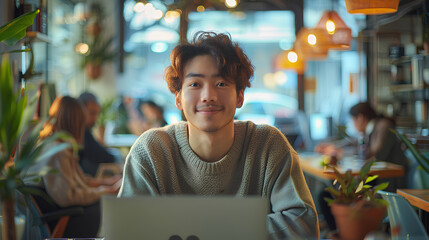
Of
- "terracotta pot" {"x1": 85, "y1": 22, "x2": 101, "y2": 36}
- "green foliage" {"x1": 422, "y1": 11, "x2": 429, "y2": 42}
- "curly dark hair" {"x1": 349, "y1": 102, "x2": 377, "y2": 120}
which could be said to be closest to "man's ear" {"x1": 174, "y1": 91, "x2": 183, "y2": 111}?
"green foliage" {"x1": 422, "y1": 11, "x2": 429, "y2": 42}

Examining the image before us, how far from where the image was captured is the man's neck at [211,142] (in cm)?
178

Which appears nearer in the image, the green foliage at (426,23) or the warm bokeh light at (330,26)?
the green foliage at (426,23)

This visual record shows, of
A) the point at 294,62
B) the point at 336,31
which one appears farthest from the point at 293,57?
the point at 336,31

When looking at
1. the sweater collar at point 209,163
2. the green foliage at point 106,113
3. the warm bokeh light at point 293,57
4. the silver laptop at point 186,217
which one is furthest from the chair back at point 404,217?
the green foliage at point 106,113

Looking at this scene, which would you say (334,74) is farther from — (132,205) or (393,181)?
(132,205)

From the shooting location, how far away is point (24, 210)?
4.76 ft

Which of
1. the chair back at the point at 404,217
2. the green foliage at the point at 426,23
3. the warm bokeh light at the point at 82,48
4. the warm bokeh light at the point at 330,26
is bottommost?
the chair back at the point at 404,217

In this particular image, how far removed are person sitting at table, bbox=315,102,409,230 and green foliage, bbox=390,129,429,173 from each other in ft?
5.36

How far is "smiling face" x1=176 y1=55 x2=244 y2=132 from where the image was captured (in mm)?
1721

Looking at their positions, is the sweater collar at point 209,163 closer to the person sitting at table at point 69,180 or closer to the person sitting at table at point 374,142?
the person sitting at table at point 69,180

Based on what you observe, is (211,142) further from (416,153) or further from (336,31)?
(336,31)

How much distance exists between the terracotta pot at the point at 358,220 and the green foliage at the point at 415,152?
4.12 feet

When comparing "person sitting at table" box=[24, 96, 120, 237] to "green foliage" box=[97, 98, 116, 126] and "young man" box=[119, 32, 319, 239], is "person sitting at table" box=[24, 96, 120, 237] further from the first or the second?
"green foliage" box=[97, 98, 116, 126]

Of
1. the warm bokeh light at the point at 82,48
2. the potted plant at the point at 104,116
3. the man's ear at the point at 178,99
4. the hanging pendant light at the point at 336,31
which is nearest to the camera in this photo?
the man's ear at the point at 178,99
